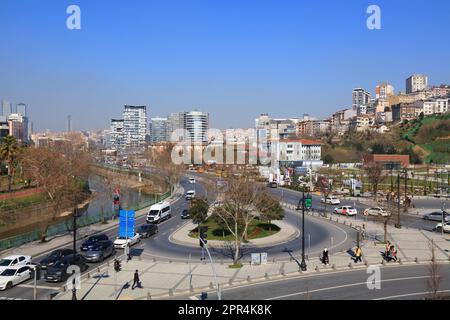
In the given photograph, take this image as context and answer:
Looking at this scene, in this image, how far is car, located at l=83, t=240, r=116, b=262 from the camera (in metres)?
22.7

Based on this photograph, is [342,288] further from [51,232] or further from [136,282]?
[51,232]

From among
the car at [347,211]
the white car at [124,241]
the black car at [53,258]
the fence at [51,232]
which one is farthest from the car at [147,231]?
the car at [347,211]

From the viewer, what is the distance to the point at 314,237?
28438mm

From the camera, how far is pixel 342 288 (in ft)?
57.3

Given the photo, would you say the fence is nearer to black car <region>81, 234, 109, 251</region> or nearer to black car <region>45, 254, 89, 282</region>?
black car <region>81, 234, 109, 251</region>

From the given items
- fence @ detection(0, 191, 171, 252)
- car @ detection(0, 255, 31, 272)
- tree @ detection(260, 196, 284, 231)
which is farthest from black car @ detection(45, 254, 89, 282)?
tree @ detection(260, 196, 284, 231)

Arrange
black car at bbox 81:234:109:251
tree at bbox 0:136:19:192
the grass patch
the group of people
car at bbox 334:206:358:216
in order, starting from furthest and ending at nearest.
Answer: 1. tree at bbox 0:136:19:192
2. car at bbox 334:206:358:216
3. the grass patch
4. black car at bbox 81:234:109:251
5. the group of people

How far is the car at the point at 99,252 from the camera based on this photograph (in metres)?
22.7

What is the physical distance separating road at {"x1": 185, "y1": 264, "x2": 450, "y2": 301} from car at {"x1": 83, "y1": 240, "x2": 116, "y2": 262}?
312 inches

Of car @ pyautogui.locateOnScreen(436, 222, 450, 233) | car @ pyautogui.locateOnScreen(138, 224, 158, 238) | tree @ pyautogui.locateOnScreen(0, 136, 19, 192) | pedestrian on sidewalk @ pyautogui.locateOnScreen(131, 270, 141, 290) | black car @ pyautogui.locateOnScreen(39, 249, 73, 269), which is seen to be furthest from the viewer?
tree @ pyautogui.locateOnScreen(0, 136, 19, 192)

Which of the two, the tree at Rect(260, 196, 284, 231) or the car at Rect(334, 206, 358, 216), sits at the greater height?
the tree at Rect(260, 196, 284, 231)

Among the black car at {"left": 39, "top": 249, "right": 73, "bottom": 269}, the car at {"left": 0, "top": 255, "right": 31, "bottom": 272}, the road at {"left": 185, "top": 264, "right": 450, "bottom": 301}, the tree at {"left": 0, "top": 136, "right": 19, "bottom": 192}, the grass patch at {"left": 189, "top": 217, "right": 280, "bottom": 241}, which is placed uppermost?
the tree at {"left": 0, "top": 136, "right": 19, "bottom": 192}
